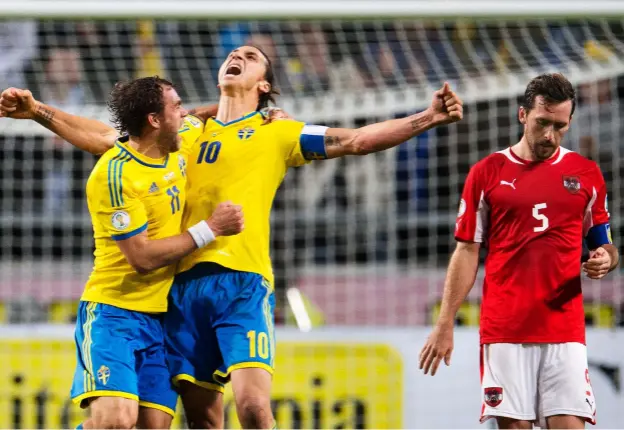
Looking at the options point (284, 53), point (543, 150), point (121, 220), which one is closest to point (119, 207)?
point (121, 220)

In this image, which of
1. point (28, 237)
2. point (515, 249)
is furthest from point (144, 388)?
point (28, 237)

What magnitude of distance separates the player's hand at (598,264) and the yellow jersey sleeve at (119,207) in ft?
5.76

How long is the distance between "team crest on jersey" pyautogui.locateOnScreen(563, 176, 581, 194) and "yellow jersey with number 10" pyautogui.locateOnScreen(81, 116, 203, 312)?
61.5 inches

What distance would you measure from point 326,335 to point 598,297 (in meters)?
1.82

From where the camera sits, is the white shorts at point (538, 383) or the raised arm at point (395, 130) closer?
the raised arm at point (395, 130)

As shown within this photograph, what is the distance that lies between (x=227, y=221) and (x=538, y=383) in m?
1.42

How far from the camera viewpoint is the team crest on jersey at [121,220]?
12.0 feet

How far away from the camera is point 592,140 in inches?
257

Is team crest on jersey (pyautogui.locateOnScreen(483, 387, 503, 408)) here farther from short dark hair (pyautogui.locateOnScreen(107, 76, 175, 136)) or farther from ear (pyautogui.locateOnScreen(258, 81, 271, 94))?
short dark hair (pyautogui.locateOnScreen(107, 76, 175, 136))

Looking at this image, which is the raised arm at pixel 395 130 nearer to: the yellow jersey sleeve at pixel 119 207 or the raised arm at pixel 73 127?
the yellow jersey sleeve at pixel 119 207

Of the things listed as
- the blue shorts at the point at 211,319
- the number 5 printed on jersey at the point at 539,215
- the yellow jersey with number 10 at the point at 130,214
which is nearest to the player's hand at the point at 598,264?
the number 5 printed on jersey at the point at 539,215

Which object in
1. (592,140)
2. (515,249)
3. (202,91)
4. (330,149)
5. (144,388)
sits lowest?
(144,388)

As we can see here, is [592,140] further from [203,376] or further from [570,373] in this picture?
[203,376]
